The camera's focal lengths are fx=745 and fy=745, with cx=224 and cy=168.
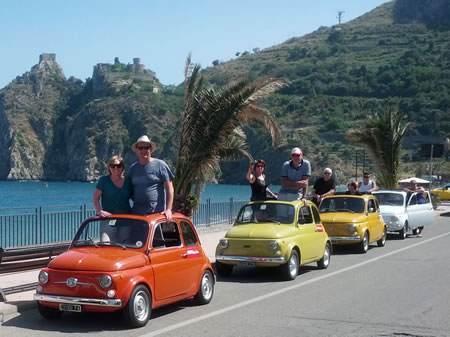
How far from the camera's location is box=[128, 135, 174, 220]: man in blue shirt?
1116 centimetres

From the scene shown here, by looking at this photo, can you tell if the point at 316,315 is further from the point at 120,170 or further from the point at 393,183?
the point at 393,183

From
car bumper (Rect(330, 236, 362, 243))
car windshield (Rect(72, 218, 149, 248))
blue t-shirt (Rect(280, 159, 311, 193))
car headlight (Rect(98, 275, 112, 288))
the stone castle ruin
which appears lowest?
car bumper (Rect(330, 236, 362, 243))

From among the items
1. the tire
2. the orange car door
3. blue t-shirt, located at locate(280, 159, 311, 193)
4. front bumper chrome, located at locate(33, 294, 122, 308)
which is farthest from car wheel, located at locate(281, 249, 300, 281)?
front bumper chrome, located at locate(33, 294, 122, 308)

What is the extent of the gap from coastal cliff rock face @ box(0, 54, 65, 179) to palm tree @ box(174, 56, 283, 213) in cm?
13037

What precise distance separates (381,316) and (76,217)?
10.5 meters

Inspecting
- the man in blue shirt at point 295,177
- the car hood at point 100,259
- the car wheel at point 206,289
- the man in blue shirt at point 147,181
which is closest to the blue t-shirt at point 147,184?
the man in blue shirt at point 147,181

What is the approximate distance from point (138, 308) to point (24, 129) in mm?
144783

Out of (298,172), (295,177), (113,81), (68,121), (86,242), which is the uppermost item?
(113,81)

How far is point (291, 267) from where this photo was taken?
1387cm

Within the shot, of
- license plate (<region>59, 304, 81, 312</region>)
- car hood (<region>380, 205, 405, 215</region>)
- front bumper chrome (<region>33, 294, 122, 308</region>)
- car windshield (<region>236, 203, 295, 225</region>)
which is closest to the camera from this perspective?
front bumper chrome (<region>33, 294, 122, 308</region>)

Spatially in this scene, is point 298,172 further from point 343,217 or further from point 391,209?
point 391,209

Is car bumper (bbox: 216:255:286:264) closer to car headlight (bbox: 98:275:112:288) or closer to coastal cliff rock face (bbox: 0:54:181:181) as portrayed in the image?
car headlight (bbox: 98:275:112:288)

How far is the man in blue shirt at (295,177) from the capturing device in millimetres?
16578

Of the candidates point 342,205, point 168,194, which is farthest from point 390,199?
point 168,194
